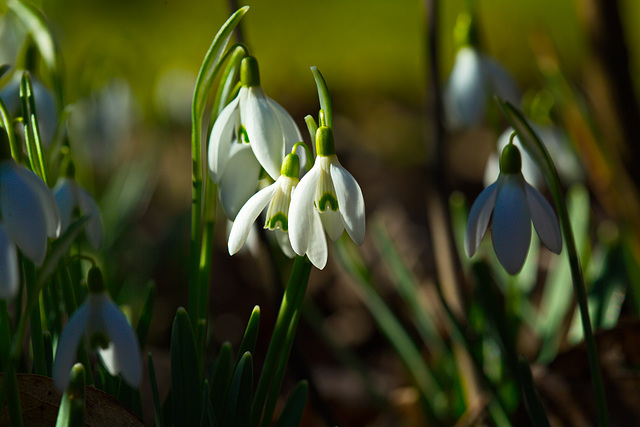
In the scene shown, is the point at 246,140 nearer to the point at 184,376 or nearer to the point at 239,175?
the point at 239,175

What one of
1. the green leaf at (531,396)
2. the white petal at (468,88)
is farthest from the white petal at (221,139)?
the white petal at (468,88)

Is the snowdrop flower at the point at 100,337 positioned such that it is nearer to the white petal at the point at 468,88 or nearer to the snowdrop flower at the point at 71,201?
the snowdrop flower at the point at 71,201

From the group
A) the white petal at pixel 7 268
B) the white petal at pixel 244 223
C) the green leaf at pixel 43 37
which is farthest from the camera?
the green leaf at pixel 43 37

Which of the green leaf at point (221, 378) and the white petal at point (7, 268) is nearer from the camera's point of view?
the white petal at point (7, 268)

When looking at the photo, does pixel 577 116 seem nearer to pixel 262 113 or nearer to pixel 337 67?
pixel 262 113

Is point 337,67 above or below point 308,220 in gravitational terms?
above

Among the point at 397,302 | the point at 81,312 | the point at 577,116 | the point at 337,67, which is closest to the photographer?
the point at 81,312

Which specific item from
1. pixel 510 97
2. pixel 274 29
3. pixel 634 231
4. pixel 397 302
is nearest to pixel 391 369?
pixel 397 302

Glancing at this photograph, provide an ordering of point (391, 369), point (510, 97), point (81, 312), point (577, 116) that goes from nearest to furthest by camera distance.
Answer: point (81, 312)
point (510, 97)
point (577, 116)
point (391, 369)
